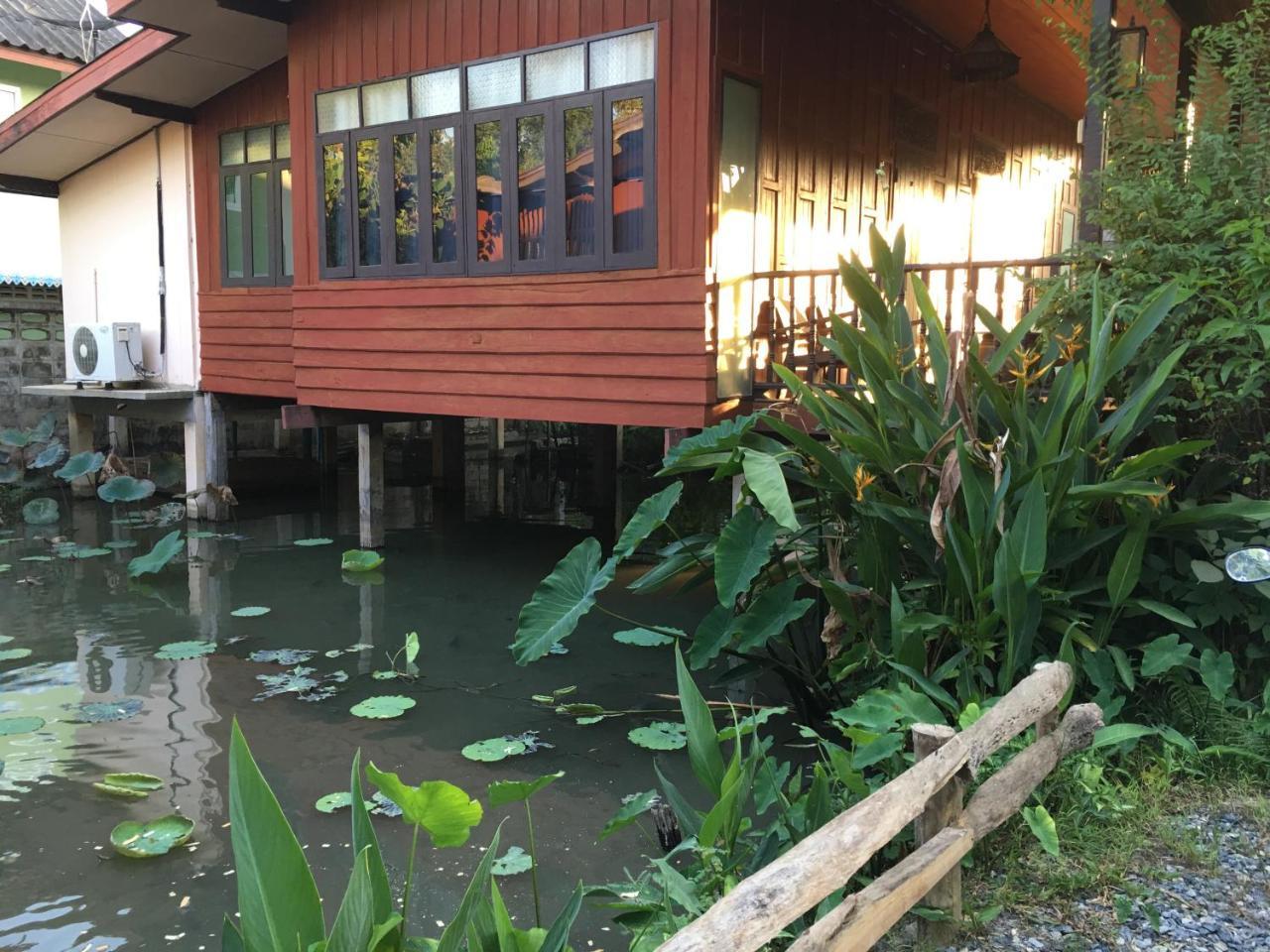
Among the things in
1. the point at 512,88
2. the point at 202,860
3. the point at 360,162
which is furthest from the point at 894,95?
the point at 202,860

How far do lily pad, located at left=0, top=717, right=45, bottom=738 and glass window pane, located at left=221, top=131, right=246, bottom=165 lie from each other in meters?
6.31

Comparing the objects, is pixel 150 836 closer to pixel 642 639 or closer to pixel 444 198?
pixel 642 639

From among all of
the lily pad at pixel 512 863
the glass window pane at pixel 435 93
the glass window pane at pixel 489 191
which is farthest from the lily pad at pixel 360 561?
the lily pad at pixel 512 863

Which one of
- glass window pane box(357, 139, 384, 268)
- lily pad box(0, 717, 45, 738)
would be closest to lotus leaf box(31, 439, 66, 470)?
glass window pane box(357, 139, 384, 268)

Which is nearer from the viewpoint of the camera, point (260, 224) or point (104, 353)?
point (260, 224)

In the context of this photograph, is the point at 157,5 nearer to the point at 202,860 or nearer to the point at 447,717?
the point at 447,717

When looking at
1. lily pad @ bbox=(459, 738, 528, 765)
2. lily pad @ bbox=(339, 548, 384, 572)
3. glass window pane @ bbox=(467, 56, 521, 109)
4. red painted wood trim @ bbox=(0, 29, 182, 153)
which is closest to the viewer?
lily pad @ bbox=(459, 738, 528, 765)

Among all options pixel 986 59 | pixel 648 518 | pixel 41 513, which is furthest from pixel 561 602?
pixel 41 513

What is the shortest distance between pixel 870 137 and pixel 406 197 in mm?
3642

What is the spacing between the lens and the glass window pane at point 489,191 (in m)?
7.08

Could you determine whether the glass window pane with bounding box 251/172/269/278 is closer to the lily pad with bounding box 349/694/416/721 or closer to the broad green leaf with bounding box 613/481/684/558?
the lily pad with bounding box 349/694/416/721

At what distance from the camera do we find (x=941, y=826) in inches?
103

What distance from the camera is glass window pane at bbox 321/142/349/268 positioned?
817cm

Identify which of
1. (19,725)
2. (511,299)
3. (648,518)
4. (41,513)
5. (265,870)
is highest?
(511,299)
